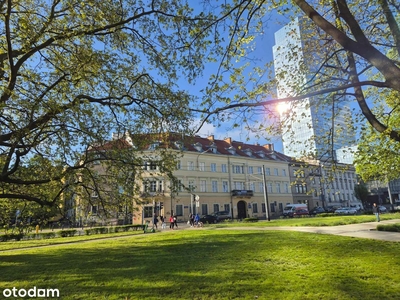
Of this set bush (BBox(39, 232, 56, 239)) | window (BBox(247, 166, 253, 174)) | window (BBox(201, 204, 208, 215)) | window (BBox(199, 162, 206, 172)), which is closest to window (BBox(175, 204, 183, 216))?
window (BBox(201, 204, 208, 215))

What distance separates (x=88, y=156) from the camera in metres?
12.6

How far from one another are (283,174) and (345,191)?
967 inches

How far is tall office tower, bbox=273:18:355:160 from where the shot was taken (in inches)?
426

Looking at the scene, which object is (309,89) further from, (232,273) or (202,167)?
(202,167)

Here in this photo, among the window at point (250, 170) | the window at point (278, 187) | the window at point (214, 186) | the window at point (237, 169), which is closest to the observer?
the window at point (214, 186)

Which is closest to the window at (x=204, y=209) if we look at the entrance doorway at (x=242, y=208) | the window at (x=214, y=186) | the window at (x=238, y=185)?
the window at (x=214, y=186)

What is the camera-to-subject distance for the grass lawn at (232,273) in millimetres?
5488

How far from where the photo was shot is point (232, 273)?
6.80m

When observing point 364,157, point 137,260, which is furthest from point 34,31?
point 364,157

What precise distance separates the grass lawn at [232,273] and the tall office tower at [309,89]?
3.79 m

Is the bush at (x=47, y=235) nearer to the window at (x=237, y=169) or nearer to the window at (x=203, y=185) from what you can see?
the window at (x=203, y=185)

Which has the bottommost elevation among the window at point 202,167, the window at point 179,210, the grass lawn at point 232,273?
the grass lawn at point 232,273

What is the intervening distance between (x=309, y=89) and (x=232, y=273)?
24.3ft

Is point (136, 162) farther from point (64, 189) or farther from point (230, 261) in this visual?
point (230, 261)
